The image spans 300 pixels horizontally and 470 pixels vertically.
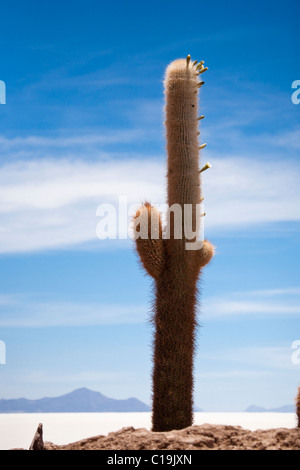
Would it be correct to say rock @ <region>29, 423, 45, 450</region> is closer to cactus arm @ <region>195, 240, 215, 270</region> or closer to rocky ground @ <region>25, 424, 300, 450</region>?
rocky ground @ <region>25, 424, 300, 450</region>

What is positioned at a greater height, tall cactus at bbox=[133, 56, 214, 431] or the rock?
tall cactus at bbox=[133, 56, 214, 431]

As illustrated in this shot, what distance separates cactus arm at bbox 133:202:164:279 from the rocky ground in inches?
106

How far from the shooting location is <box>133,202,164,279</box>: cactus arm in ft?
33.7

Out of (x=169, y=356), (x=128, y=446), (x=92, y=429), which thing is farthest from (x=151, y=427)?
(x=92, y=429)

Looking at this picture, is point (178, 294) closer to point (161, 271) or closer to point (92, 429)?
point (161, 271)

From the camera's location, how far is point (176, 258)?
10.4m

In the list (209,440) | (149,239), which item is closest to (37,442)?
(209,440)

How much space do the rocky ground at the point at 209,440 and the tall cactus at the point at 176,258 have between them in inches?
46.9

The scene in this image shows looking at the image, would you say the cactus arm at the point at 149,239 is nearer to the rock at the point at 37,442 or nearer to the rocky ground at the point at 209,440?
the rocky ground at the point at 209,440

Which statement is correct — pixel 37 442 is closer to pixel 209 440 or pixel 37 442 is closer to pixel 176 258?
pixel 209 440

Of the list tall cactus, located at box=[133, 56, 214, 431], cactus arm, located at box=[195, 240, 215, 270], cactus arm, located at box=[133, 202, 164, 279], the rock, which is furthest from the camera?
cactus arm, located at box=[195, 240, 215, 270]

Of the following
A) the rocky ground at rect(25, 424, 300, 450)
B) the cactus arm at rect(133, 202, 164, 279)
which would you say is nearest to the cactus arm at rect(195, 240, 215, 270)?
the cactus arm at rect(133, 202, 164, 279)

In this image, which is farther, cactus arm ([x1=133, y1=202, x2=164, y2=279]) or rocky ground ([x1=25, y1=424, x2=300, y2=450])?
cactus arm ([x1=133, y1=202, x2=164, y2=279])

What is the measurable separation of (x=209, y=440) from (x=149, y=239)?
11.4ft
